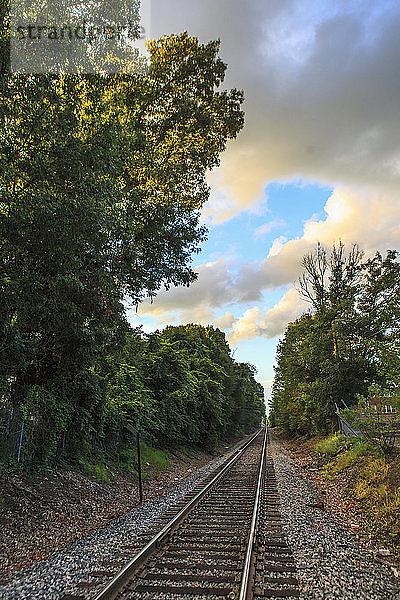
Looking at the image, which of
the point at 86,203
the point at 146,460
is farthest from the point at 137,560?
the point at 146,460

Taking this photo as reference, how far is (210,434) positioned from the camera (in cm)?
2677

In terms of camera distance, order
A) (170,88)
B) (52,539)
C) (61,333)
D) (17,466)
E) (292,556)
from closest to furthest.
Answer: (292,556), (52,539), (61,333), (17,466), (170,88)

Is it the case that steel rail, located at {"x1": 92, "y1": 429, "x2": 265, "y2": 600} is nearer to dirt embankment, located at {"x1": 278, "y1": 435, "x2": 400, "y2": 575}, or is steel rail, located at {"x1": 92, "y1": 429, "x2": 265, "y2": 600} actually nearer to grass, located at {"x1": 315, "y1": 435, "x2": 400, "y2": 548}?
dirt embankment, located at {"x1": 278, "y1": 435, "x2": 400, "y2": 575}

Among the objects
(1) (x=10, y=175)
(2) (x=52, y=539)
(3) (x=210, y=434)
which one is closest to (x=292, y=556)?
(2) (x=52, y=539)

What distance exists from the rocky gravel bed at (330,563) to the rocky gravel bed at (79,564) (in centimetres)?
275

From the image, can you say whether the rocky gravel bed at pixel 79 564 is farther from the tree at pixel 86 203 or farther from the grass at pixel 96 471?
the tree at pixel 86 203

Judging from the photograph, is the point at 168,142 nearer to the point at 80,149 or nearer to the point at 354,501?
the point at 80,149

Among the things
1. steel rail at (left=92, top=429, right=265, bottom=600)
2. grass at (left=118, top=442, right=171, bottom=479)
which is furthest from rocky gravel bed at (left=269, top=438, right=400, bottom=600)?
grass at (left=118, top=442, right=171, bottom=479)

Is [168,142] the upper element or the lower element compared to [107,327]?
upper

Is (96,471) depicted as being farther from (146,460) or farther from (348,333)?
(348,333)

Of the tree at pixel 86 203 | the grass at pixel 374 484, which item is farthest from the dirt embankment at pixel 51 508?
the grass at pixel 374 484

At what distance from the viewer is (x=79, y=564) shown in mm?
5660

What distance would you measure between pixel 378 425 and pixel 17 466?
9766mm

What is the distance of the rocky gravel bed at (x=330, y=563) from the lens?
15.6ft
